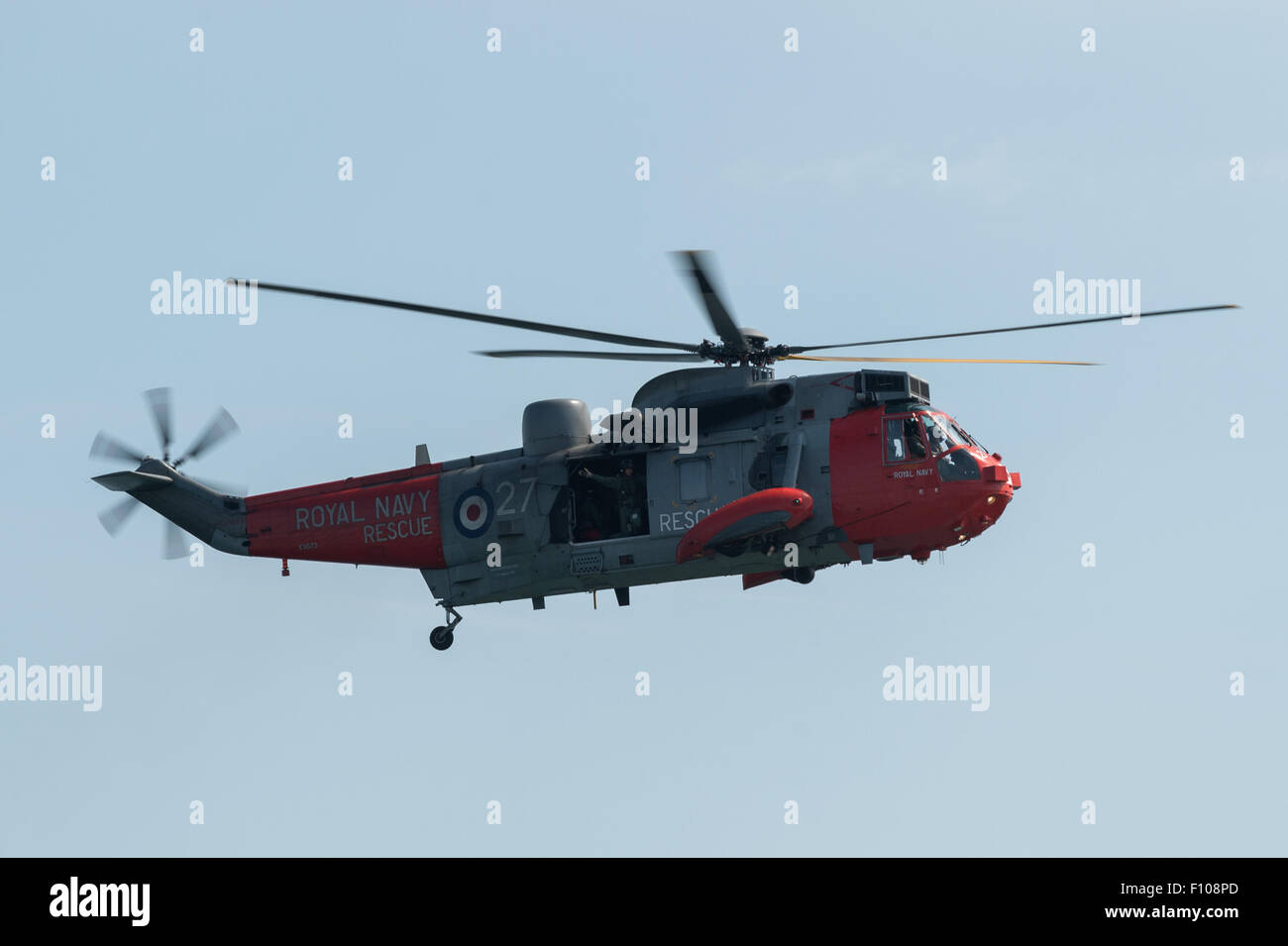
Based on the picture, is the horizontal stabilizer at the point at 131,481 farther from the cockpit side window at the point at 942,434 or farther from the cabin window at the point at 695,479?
the cockpit side window at the point at 942,434

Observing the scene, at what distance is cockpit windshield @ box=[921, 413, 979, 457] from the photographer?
1284 inches

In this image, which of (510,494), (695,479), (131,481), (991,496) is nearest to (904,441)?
(991,496)

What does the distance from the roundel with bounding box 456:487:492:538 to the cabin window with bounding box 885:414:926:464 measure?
8285 mm

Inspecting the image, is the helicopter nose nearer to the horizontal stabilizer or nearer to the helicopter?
the helicopter

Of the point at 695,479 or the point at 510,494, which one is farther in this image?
the point at 510,494

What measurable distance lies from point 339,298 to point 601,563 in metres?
7.85

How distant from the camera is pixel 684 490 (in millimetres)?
33406

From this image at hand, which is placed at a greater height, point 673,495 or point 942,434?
point 942,434

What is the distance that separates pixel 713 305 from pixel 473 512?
714cm

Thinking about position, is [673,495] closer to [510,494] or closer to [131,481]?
[510,494]

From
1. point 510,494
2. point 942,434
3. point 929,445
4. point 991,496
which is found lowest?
point 991,496

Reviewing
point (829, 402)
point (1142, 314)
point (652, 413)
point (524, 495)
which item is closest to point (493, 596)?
point (524, 495)

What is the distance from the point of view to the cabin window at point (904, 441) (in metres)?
32.5

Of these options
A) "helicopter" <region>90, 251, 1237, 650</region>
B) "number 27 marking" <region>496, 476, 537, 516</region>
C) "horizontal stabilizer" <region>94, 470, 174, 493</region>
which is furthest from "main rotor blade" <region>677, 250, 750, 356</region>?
"horizontal stabilizer" <region>94, 470, 174, 493</region>
